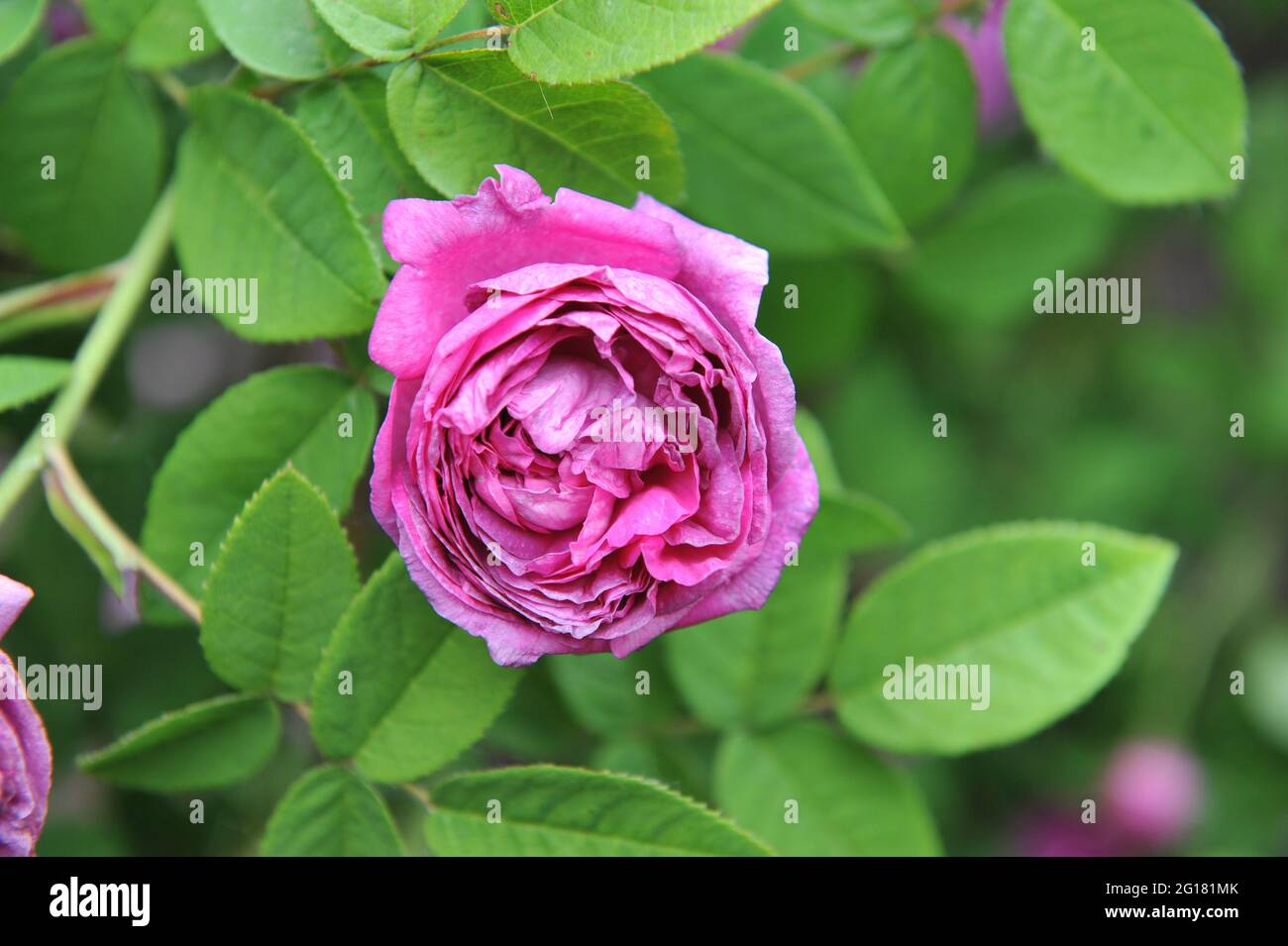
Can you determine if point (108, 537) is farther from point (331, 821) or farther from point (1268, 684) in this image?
point (1268, 684)

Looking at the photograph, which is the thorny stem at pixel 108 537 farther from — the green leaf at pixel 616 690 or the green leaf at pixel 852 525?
the green leaf at pixel 852 525

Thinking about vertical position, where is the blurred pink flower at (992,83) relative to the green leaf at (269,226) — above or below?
above

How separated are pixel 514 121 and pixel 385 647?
0.46m

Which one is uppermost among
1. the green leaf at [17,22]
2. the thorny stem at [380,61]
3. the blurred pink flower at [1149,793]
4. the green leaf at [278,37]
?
the green leaf at [17,22]

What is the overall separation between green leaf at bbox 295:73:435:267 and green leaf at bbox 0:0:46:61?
30 cm

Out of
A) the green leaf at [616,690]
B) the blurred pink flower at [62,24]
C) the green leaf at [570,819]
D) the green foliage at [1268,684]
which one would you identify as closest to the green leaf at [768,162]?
the green leaf at [616,690]

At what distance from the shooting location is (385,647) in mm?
987

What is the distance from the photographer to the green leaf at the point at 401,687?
97 cm

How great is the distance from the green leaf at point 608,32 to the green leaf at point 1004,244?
3.32 feet

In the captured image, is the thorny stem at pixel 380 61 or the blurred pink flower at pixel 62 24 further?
the blurred pink flower at pixel 62 24

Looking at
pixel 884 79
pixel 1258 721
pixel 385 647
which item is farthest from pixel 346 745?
pixel 1258 721

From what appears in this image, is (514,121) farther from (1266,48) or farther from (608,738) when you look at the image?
(1266,48)

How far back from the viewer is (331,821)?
3.44ft

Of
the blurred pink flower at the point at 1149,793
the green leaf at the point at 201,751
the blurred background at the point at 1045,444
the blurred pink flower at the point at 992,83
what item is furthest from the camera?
the blurred pink flower at the point at 1149,793
